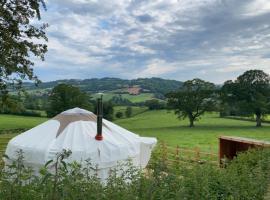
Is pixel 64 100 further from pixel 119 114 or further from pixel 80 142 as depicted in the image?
pixel 80 142

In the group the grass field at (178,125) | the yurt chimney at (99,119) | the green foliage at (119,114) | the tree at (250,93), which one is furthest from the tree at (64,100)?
the yurt chimney at (99,119)

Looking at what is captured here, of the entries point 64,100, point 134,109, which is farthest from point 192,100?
point 134,109

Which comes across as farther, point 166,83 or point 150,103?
point 166,83

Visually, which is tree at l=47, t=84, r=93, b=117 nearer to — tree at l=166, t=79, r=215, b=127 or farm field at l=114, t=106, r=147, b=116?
tree at l=166, t=79, r=215, b=127

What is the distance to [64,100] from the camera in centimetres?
5269

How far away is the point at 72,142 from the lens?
446 inches

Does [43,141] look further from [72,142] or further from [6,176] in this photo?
[6,176]

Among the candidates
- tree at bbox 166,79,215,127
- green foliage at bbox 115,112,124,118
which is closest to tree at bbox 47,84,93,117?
green foliage at bbox 115,112,124,118

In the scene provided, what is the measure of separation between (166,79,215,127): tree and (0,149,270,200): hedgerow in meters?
44.2

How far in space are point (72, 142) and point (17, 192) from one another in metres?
7.81

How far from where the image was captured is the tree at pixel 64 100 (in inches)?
2046

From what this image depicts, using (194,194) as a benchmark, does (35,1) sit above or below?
above

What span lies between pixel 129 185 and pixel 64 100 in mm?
48971

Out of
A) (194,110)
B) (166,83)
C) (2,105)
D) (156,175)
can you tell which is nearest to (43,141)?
(2,105)
